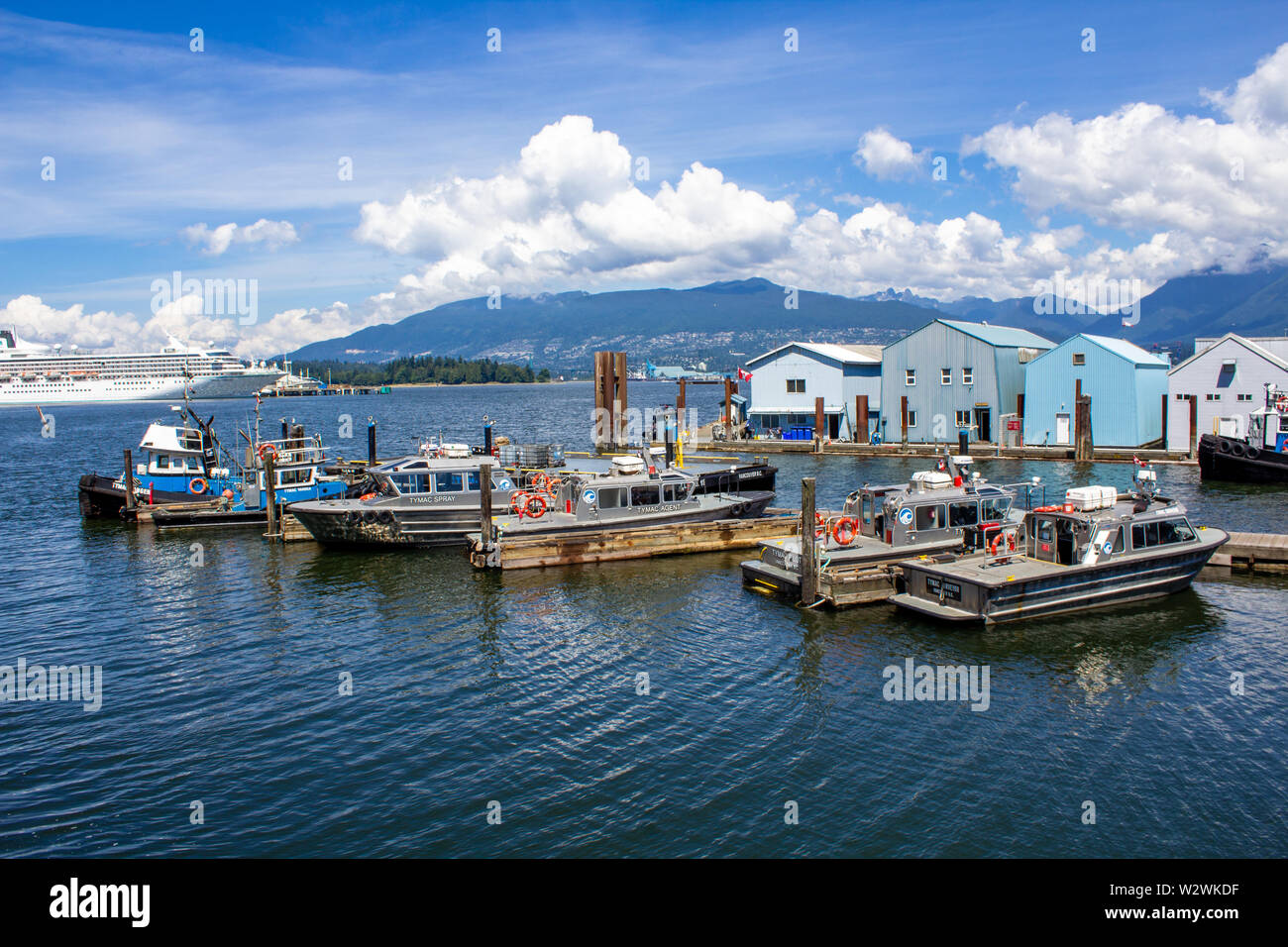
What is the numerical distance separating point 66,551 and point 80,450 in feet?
173

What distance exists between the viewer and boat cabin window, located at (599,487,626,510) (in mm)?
29422

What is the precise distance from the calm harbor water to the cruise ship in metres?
188

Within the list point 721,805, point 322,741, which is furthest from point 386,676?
point 721,805

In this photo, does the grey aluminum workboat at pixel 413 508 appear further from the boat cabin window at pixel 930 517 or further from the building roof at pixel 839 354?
the building roof at pixel 839 354

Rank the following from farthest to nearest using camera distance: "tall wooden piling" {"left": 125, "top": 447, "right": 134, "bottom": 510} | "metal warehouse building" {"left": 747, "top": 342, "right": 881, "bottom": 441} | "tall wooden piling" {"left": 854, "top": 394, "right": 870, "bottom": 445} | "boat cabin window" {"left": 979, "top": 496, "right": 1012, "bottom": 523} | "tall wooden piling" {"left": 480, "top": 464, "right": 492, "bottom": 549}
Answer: "metal warehouse building" {"left": 747, "top": 342, "right": 881, "bottom": 441} → "tall wooden piling" {"left": 854, "top": 394, "right": 870, "bottom": 445} → "tall wooden piling" {"left": 125, "top": 447, "right": 134, "bottom": 510} → "tall wooden piling" {"left": 480, "top": 464, "right": 492, "bottom": 549} → "boat cabin window" {"left": 979, "top": 496, "right": 1012, "bottom": 523}

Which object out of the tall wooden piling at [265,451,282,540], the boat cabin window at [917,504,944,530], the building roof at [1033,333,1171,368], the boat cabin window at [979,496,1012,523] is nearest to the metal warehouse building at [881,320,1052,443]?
the building roof at [1033,333,1171,368]

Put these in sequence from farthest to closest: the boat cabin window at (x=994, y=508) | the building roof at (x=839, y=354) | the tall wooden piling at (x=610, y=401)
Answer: the building roof at (x=839, y=354) < the tall wooden piling at (x=610, y=401) < the boat cabin window at (x=994, y=508)

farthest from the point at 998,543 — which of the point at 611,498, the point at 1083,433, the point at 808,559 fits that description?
the point at 1083,433

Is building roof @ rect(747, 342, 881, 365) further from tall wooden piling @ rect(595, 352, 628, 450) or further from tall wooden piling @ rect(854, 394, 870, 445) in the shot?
tall wooden piling @ rect(595, 352, 628, 450)

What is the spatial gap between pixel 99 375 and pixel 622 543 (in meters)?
203

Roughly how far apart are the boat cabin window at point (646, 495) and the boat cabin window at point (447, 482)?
778cm

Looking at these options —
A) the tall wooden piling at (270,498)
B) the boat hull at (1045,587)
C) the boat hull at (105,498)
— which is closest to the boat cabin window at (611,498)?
the boat hull at (1045,587)

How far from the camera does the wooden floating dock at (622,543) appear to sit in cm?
2806
